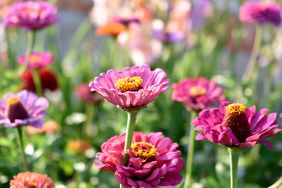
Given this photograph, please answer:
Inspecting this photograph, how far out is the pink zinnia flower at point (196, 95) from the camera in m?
1.02

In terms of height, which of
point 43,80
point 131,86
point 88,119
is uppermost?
point 131,86

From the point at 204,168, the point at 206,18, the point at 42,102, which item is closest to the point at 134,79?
the point at 42,102

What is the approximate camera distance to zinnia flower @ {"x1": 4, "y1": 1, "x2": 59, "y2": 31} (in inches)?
50.8

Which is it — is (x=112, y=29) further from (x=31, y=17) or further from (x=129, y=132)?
(x=129, y=132)

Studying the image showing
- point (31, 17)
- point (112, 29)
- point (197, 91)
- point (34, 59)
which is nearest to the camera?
point (197, 91)

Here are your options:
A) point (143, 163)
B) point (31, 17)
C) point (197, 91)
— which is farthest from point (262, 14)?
point (143, 163)

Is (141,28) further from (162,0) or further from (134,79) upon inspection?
(134,79)

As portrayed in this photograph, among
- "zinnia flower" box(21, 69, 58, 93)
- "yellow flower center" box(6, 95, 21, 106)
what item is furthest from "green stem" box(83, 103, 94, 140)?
"yellow flower center" box(6, 95, 21, 106)

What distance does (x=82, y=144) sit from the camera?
1384 millimetres

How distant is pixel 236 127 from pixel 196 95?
12.1 inches

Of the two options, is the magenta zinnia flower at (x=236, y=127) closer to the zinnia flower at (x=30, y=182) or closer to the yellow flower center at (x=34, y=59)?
the zinnia flower at (x=30, y=182)

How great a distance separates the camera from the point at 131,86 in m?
0.71

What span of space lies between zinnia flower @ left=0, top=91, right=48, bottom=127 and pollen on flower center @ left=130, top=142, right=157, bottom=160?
281 millimetres

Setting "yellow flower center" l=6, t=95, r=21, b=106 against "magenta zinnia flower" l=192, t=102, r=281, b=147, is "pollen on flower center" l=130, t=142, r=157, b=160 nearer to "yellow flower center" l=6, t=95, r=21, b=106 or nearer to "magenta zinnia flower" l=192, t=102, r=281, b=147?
"magenta zinnia flower" l=192, t=102, r=281, b=147
